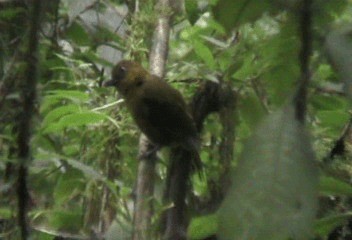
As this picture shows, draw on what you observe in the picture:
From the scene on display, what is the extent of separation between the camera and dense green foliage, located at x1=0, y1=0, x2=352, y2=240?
2.36 ft

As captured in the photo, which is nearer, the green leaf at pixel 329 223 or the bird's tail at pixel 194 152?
the green leaf at pixel 329 223

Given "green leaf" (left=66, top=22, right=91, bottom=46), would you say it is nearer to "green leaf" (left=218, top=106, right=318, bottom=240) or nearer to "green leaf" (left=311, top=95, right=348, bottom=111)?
"green leaf" (left=311, top=95, right=348, bottom=111)

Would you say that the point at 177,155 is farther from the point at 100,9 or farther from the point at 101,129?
the point at 100,9

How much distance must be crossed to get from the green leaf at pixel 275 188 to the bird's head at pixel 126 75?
156cm

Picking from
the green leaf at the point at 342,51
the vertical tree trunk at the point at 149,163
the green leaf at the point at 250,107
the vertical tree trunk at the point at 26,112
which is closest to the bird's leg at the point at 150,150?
the vertical tree trunk at the point at 149,163

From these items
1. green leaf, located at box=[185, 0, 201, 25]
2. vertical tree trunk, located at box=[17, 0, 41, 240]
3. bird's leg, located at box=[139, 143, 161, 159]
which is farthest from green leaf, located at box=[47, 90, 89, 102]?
vertical tree trunk, located at box=[17, 0, 41, 240]

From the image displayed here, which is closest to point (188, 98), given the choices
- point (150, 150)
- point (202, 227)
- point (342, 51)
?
point (150, 150)

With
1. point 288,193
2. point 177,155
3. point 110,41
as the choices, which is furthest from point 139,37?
point 288,193

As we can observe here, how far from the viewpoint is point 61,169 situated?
5.82ft

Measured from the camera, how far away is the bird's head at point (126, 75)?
2297 mm

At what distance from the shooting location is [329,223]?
151 cm

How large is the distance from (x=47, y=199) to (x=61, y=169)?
0.73 ft

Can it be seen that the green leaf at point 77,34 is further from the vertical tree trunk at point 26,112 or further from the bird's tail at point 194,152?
the vertical tree trunk at point 26,112

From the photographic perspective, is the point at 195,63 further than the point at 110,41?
No
